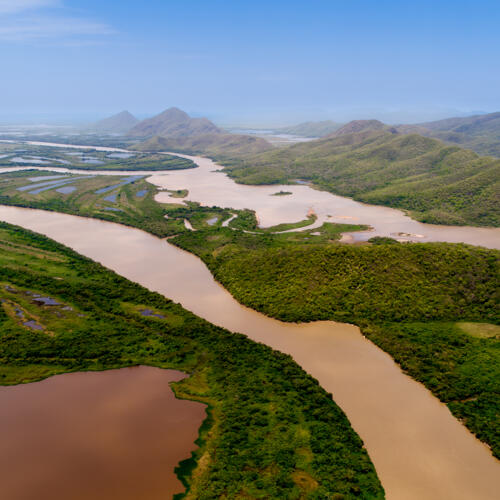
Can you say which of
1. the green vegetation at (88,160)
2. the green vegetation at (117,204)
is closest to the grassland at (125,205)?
the green vegetation at (117,204)

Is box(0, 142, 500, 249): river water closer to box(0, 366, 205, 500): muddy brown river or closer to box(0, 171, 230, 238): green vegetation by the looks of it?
box(0, 171, 230, 238): green vegetation

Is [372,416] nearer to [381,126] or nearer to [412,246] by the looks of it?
[412,246]

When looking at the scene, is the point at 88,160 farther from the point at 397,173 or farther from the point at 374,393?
the point at 374,393

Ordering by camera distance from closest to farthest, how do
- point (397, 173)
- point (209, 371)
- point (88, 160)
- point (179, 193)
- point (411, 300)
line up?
point (209, 371) < point (411, 300) < point (179, 193) < point (397, 173) < point (88, 160)

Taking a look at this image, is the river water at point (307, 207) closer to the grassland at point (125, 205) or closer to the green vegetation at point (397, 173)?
the grassland at point (125, 205)

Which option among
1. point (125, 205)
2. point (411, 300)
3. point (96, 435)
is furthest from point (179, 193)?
point (96, 435)

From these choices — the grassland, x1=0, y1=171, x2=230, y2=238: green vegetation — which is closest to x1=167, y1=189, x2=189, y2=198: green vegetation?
the grassland
